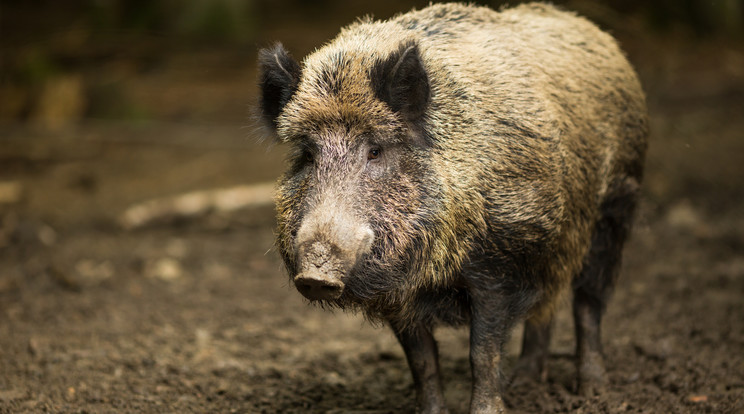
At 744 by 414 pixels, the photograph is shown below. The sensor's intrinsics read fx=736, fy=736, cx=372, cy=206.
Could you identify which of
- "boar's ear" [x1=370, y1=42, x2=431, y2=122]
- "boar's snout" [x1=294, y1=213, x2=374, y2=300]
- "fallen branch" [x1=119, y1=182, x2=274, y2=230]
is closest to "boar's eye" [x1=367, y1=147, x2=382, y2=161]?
"boar's ear" [x1=370, y1=42, x2=431, y2=122]

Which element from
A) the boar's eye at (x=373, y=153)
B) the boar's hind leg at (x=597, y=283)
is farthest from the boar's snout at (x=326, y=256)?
the boar's hind leg at (x=597, y=283)

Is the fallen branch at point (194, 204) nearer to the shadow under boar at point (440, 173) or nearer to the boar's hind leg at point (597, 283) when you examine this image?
the boar's hind leg at point (597, 283)

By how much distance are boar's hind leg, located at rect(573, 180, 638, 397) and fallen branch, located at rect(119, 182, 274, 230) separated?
16.7ft

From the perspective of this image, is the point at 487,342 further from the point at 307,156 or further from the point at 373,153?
the point at 307,156

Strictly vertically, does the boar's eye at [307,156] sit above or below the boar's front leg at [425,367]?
above

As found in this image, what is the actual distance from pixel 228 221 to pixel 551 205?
621 cm

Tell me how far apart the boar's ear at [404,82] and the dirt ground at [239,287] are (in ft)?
3.24

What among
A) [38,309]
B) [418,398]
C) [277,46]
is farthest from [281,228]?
[38,309]

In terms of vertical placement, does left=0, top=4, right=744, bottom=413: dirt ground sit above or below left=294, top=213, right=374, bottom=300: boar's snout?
below

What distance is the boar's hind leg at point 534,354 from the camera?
17.8 ft

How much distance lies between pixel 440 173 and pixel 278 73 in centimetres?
107

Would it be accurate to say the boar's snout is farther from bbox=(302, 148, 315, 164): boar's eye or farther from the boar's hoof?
bbox=(302, 148, 315, 164): boar's eye

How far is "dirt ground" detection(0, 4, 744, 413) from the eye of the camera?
16.6ft

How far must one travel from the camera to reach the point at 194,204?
9.73m
